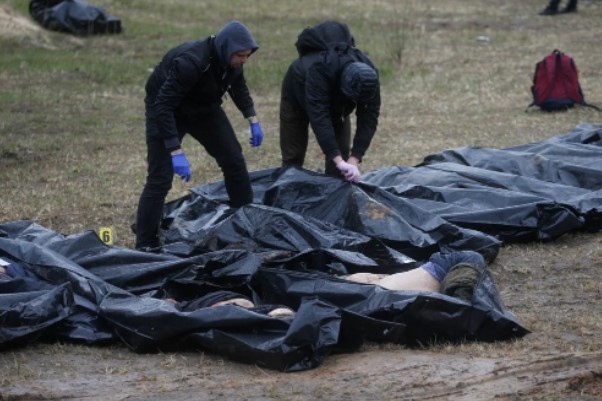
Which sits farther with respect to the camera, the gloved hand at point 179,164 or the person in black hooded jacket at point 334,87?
the person in black hooded jacket at point 334,87

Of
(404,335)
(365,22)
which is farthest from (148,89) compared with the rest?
(365,22)

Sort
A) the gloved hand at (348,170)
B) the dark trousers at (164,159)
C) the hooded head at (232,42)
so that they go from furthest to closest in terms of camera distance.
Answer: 1. the gloved hand at (348,170)
2. the dark trousers at (164,159)
3. the hooded head at (232,42)

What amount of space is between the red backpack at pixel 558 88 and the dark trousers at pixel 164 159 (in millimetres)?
6326

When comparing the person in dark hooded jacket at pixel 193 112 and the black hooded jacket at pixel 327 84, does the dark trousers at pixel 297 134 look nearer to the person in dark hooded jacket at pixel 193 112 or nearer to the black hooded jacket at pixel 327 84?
the black hooded jacket at pixel 327 84

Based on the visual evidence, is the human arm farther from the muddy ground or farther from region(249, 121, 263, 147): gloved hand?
the muddy ground

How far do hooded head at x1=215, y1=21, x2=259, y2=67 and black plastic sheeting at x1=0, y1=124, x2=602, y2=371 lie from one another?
0.98 metres

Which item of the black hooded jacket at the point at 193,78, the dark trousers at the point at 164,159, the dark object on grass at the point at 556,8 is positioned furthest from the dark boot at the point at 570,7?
the black hooded jacket at the point at 193,78

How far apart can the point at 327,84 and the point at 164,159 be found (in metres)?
1.09

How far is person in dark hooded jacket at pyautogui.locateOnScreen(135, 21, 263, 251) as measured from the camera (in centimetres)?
577

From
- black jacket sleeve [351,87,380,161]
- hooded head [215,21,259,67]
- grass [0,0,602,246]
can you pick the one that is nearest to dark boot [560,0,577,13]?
grass [0,0,602,246]

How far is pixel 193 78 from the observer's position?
19.0ft

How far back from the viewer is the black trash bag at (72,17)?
16.5 metres

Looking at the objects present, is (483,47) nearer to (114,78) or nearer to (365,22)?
(365,22)

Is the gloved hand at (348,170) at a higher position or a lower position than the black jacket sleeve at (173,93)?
lower
